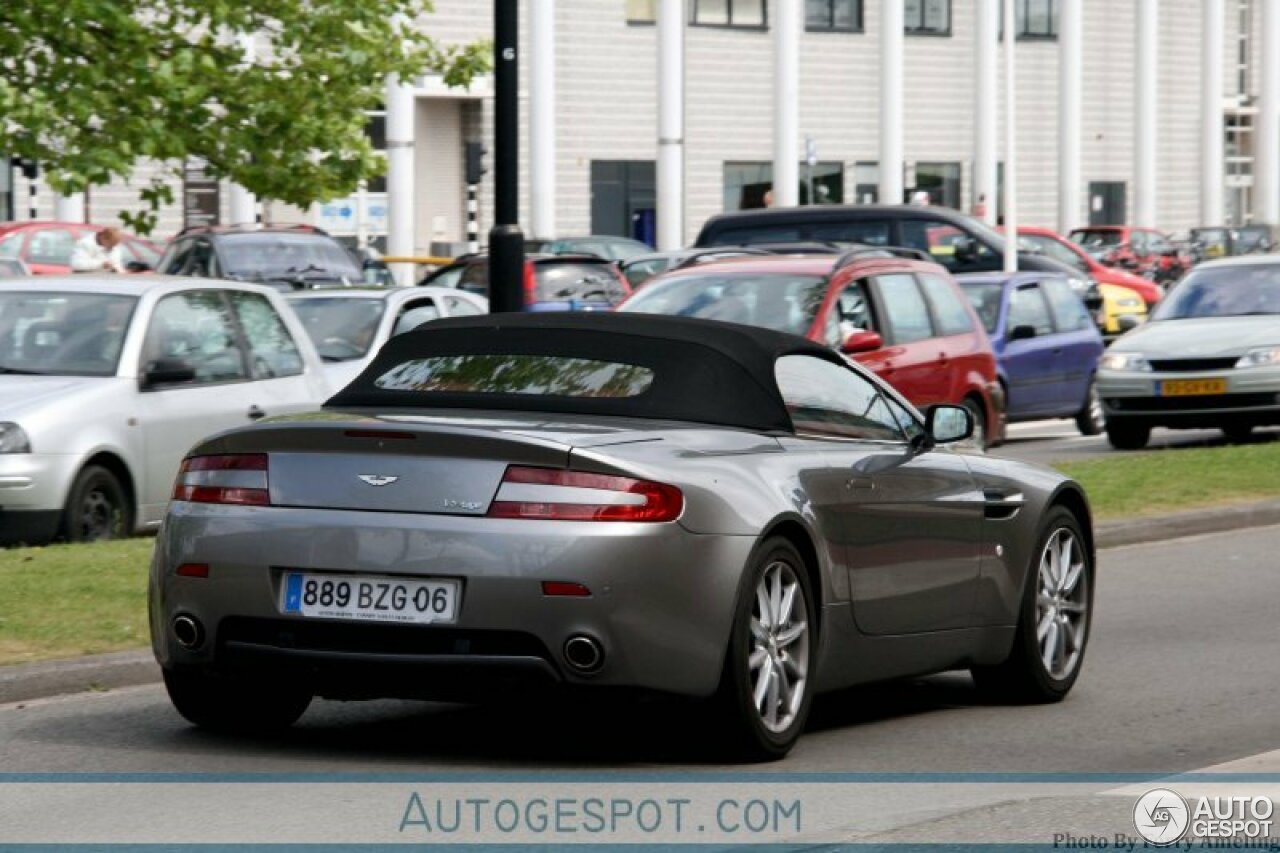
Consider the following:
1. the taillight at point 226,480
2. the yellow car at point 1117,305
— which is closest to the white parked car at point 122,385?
the taillight at point 226,480

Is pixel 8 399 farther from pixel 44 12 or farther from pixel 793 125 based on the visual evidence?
pixel 793 125

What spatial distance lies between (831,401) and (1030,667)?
1.35 metres

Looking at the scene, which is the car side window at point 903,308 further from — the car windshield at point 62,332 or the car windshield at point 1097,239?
the car windshield at point 1097,239

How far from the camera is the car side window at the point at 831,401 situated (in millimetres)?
8750

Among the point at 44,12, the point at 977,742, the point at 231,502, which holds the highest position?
the point at 44,12

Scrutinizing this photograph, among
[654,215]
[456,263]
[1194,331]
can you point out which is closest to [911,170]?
[654,215]

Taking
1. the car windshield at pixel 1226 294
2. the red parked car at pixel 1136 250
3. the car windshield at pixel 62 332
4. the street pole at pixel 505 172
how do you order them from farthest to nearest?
1. the red parked car at pixel 1136 250
2. the car windshield at pixel 1226 294
3. the car windshield at pixel 62 332
4. the street pole at pixel 505 172

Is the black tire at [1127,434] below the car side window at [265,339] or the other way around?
below

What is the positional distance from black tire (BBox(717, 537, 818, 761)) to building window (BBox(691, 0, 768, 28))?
59.5 metres

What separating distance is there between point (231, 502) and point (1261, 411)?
639 inches

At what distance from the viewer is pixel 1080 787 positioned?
769cm

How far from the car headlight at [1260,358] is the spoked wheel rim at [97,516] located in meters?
11.7

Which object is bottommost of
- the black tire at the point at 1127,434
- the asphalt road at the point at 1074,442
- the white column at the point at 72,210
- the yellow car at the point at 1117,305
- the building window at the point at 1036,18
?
the asphalt road at the point at 1074,442

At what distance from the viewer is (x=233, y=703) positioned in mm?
8367
